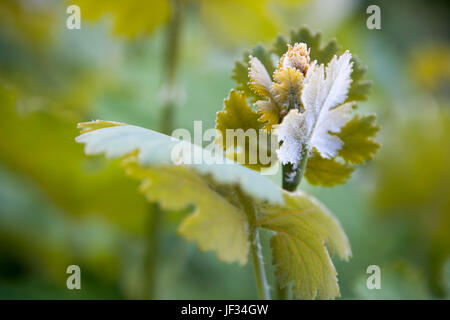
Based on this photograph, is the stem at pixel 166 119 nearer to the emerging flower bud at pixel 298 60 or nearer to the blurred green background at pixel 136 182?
the blurred green background at pixel 136 182

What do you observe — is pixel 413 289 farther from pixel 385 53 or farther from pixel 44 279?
pixel 385 53

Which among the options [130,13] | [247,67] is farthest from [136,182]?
[247,67]

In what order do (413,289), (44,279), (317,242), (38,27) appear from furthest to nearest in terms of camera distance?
(38,27) → (44,279) → (413,289) → (317,242)

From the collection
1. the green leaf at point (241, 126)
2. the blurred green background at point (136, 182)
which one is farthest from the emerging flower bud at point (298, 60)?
the blurred green background at point (136, 182)

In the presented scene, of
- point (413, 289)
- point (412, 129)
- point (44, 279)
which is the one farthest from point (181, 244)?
point (412, 129)

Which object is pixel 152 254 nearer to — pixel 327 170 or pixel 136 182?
pixel 136 182

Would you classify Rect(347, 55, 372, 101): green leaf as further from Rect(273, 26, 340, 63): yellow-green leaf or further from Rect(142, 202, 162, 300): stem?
Rect(142, 202, 162, 300): stem
